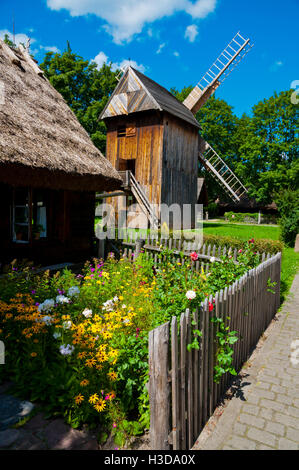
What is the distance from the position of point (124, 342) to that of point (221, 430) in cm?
129

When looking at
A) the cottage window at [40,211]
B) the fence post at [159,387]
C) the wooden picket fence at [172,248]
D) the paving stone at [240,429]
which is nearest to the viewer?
the fence post at [159,387]

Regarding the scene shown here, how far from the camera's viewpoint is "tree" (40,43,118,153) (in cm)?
2725

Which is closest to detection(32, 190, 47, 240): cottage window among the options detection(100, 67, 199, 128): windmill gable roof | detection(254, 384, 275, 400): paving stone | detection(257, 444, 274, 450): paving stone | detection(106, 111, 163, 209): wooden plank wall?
detection(254, 384, 275, 400): paving stone

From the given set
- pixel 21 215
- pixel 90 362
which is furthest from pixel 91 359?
pixel 21 215

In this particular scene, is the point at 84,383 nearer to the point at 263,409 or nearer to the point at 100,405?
the point at 100,405

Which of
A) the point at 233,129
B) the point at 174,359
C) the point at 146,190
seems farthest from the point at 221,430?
the point at 233,129

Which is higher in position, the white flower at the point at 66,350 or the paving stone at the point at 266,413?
the white flower at the point at 66,350

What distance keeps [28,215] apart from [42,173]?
1739mm

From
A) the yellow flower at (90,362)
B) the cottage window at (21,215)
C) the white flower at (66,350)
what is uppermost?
the cottage window at (21,215)

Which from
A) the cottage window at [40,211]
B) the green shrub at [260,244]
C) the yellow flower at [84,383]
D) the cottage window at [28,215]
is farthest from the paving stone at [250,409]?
the cottage window at [40,211]

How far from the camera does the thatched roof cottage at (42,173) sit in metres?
6.11

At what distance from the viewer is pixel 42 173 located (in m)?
6.23

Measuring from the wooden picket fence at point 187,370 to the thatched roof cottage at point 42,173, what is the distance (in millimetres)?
4680

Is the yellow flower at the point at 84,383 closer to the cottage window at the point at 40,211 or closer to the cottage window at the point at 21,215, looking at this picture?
the cottage window at the point at 21,215
